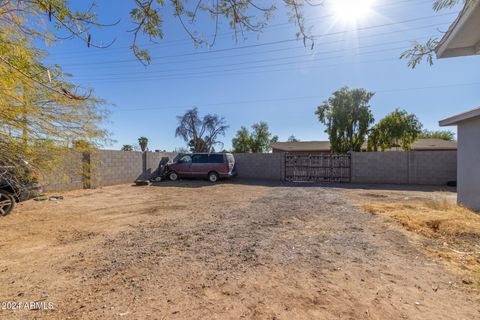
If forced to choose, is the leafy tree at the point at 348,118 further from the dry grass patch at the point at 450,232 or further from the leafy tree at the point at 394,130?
the dry grass patch at the point at 450,232

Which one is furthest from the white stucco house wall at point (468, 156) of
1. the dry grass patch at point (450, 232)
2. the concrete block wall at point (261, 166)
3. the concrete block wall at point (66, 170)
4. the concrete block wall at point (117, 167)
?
the concrete block wall at point (117, 167)

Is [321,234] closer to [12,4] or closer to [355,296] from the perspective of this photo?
[355,296]

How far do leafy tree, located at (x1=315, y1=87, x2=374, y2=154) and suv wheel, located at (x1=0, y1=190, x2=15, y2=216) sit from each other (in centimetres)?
2158

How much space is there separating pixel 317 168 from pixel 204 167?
6877 mm

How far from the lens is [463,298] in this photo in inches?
92.2

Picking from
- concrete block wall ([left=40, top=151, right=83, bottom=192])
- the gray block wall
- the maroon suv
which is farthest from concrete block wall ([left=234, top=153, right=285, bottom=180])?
concrete block wall ([left=40, top=151, right=83, bottom=192])

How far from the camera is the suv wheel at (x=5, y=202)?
216 inches

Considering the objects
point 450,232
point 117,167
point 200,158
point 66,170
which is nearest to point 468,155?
point 450,232

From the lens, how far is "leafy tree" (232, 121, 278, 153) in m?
36.9

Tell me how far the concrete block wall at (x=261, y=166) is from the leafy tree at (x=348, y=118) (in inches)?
345

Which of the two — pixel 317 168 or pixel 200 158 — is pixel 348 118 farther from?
pixel 200 158

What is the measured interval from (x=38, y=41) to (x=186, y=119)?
113ft

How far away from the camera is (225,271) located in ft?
9.55

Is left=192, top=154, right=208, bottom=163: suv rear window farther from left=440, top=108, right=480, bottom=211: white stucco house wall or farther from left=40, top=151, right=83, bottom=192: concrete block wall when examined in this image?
left=440, top=108, right=480, bottom=211: white stucco house wall
